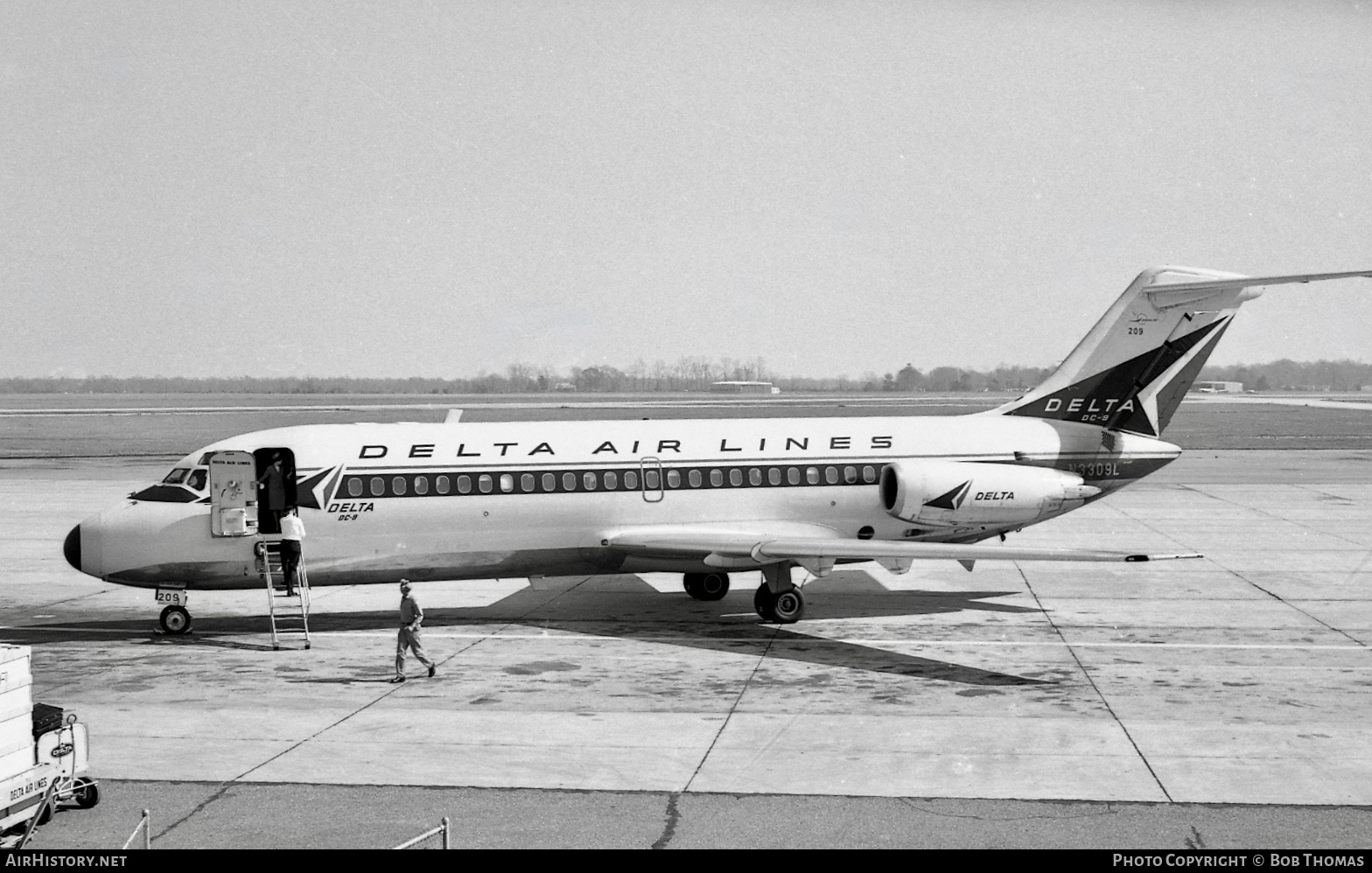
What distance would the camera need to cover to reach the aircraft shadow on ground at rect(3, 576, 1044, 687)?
1925 centimetres

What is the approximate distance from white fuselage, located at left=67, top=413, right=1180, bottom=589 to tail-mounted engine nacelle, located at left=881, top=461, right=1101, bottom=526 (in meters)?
0.22

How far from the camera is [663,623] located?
22.2 meters

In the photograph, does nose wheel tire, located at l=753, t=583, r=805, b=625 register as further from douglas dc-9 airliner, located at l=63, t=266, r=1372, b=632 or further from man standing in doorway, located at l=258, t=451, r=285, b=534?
man standing in doorway, located at l=258, t=451, r=285, b=534

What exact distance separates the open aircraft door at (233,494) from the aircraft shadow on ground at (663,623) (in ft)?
5.83

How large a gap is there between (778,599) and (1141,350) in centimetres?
857

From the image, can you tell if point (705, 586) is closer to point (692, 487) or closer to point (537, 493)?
point (692, 487)

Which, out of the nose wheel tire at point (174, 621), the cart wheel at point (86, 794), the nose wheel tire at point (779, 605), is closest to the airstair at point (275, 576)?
the nose wheel tire at point (174, 621)

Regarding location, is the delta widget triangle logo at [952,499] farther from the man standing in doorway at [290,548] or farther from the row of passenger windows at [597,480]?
the man standing in doorway at [290,548]

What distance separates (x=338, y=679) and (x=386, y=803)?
5.80m

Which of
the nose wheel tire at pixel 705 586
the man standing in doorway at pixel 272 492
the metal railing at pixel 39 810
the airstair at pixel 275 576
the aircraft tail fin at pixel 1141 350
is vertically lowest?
the nose wheel tire at pixel 705 586

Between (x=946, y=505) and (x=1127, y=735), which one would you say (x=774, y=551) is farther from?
(x=1127, y=735)

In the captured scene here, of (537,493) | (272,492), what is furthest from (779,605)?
(272,492)

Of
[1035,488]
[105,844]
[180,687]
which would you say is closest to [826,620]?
[1035,488]

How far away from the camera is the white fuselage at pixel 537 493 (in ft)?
67.8
